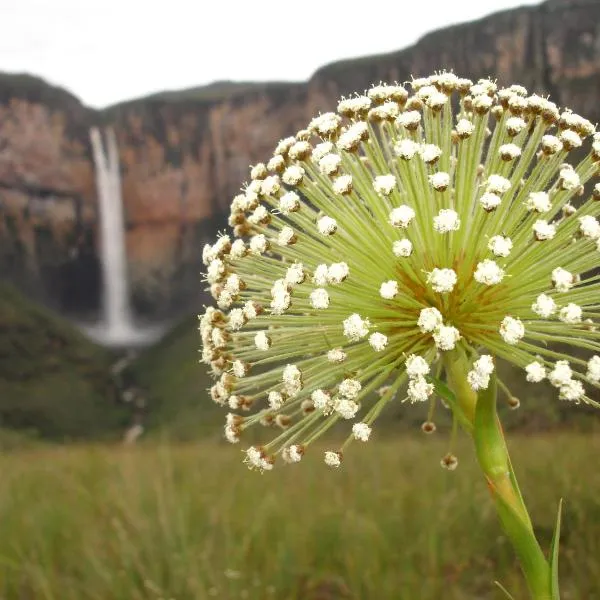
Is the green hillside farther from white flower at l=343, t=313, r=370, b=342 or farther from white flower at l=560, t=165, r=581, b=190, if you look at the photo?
white flower at l=560, t=165, r=581, b=190

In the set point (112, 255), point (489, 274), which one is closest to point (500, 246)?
point (489, 274)

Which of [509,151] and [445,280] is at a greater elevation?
[509,151]

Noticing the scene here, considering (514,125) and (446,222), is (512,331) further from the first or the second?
(514,125)

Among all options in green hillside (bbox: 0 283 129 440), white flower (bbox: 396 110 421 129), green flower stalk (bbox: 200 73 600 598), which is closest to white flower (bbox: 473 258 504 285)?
green flower stalk (bbox: 200 73 600 598)

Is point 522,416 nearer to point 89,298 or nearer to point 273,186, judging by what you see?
point 273,186

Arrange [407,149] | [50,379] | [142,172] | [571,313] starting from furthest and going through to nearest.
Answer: [142,172], [50,379], [407,149], [571,313]

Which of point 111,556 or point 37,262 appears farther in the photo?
point 37,262

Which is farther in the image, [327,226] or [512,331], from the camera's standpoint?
[327,226]

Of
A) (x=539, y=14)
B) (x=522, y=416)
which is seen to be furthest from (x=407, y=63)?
(x=522, y=416)
